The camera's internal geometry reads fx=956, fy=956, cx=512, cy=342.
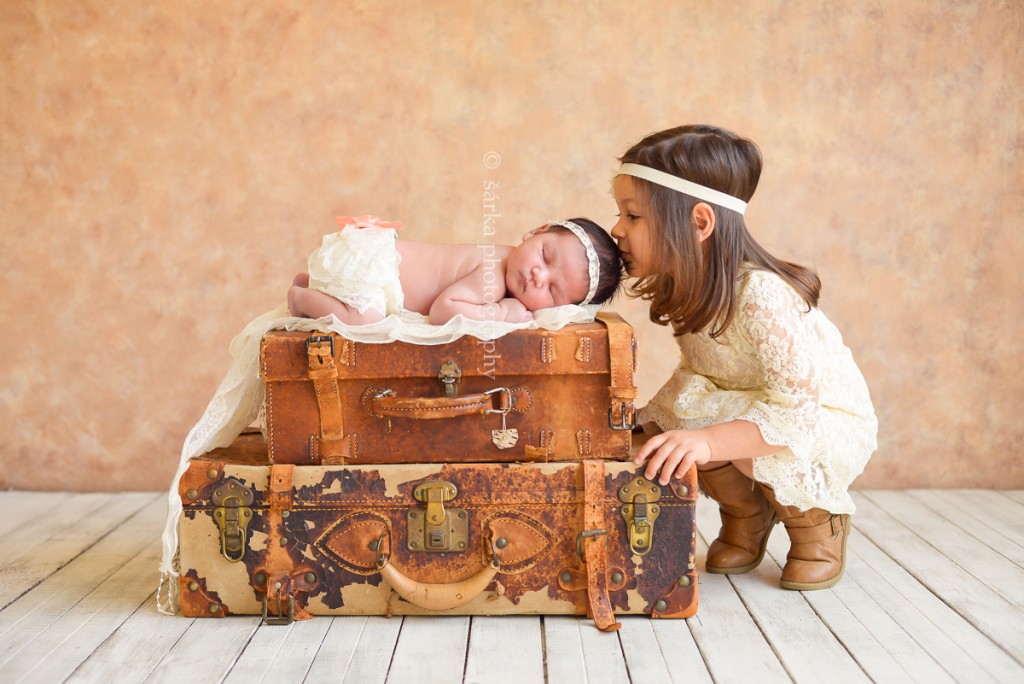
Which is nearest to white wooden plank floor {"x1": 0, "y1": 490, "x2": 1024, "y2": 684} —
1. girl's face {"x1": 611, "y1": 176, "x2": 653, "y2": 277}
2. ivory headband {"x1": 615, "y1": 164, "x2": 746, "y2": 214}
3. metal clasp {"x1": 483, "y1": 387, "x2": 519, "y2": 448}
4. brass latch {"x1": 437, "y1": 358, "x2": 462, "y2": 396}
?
metal clasp {"x1": 483, "y1": 387, "x2": 519, "y2": 448}

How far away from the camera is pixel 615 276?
230 cm

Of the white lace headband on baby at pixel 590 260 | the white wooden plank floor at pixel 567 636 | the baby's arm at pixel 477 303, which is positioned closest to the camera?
the white wooden plank floor at pixel 567 636

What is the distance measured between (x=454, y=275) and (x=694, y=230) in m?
0.57

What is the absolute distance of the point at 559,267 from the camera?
2225 millimetres

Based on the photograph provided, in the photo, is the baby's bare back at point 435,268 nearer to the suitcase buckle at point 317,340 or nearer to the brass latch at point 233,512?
the suitcase buckle at point 317,340

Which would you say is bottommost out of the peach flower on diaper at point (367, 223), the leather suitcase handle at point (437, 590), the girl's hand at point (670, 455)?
the leather suitcase handle at point (437, 590)

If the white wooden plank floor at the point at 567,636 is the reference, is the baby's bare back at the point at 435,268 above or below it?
above

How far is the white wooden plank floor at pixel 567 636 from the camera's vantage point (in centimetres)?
181

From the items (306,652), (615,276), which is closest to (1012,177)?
(615,276)

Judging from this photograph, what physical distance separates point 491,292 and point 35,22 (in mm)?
2050

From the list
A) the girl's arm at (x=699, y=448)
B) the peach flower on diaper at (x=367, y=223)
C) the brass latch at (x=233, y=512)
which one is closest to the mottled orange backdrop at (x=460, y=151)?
the peach flower on diaper at (x=367, y=223)

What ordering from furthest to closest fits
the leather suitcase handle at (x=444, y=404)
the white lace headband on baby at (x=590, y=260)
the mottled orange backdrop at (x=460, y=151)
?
the mottled orange backdrop at (x=460, y=151), the white lace headband on baby at (x=590, y=260), the leather suitcase handle at (x=444, y=404)

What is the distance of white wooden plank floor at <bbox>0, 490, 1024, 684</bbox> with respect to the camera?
1.81 metres

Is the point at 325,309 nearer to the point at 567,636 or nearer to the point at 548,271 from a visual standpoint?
the point at 548,271
